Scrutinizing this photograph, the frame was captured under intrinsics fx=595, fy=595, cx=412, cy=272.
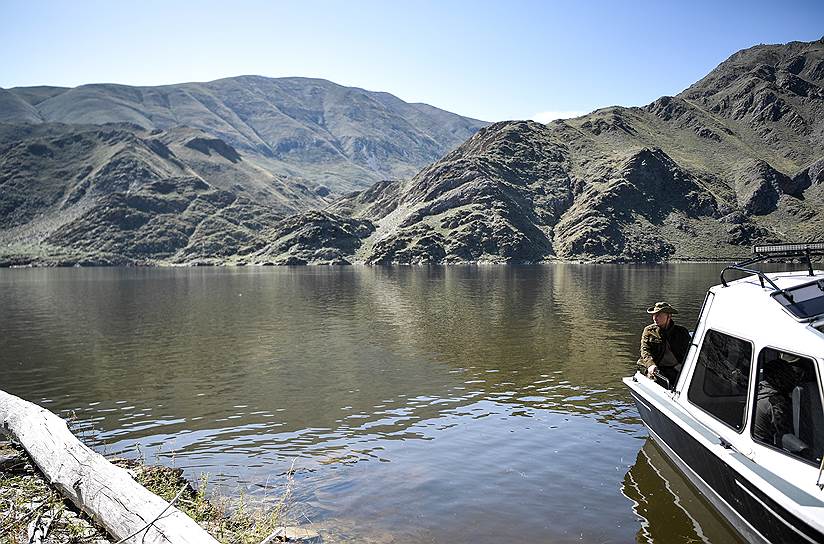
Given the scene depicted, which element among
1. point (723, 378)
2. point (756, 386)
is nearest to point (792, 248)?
point (723, 378)

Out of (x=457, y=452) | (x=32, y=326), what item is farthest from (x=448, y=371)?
(x=32, y=326)

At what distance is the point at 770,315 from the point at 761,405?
146 cm

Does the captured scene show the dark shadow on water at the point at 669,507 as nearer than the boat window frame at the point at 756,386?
No

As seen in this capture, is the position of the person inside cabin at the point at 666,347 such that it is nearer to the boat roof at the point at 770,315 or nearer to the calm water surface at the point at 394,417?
the calm water surface at the point at 394,417

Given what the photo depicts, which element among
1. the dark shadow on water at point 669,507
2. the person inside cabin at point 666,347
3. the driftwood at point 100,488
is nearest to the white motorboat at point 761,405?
the dark shadow on water at point 669,507

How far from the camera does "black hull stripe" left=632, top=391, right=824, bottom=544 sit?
7.90 metres

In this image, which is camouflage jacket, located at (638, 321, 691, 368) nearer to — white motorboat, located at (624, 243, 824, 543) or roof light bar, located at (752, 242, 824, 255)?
white motorboat, located at (624, 243, 824, 543)

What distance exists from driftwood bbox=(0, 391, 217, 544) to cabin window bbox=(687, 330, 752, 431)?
8.71 metres

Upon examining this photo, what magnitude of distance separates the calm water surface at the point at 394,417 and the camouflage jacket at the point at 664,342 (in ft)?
8.79

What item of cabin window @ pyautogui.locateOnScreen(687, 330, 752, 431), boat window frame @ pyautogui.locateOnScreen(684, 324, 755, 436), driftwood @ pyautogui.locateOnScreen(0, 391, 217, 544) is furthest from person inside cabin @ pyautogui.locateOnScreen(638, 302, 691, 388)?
driftwood @ pyautogui.locateOnScreen(0, 391, 217, 544)

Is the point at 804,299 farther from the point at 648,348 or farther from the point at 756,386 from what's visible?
the point at 648,348

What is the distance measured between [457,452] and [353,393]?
9.05 metres

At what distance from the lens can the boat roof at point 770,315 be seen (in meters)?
8.73

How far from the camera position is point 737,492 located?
31.8 ft
